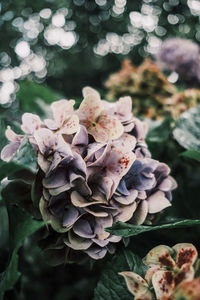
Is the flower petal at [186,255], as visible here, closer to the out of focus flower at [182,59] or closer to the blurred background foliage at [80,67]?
the blurred background foliage at [80,67]

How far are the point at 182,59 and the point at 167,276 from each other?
3.11 feet

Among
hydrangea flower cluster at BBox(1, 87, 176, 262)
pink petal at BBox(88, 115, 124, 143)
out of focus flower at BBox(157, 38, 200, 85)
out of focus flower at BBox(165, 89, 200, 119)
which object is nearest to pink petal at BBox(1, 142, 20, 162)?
hydrangea flower cluster at BBox(1, 87, 176, 262)

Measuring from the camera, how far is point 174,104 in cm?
90

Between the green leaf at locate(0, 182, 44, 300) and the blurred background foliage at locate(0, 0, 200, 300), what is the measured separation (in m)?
0.02

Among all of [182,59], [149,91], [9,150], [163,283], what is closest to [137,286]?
[163,283]

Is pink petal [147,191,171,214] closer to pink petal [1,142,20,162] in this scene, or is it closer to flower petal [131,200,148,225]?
flower petal [131,200,148,225]

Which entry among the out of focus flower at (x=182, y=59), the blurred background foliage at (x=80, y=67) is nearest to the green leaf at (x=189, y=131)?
the blurred background foliage at (x=80, y=67)

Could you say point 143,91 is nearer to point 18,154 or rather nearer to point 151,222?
point 151,222

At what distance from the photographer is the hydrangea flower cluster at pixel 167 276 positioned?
332 mm

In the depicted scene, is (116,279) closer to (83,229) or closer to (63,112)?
(83,229)

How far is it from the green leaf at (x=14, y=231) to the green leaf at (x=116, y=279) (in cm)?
10

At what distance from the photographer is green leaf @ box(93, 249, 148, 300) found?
424mm

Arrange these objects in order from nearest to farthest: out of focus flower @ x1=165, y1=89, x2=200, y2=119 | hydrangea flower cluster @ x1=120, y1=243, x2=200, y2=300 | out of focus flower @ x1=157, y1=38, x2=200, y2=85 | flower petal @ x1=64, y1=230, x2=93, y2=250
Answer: hydrangea flower cluster @ x1=120, y1=243, x2=200, y2=300
flower petal @ x1=64, y1=230, x2=93, y2=250
out of focus flower @ x1=165, y1=89, x2=200, y2=119
out of focus flower @ x1=157, y1=38, x2=200, y2=85

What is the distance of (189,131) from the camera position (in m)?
0.70
